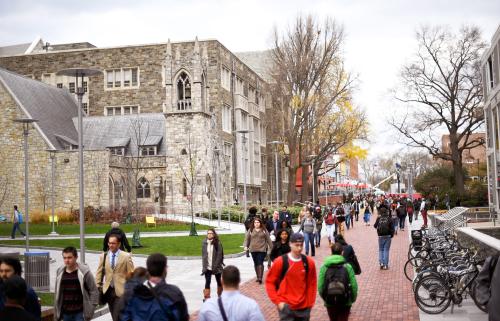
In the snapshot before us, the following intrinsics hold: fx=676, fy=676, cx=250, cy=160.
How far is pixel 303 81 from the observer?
51.6 metres

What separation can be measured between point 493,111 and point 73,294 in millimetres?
39823

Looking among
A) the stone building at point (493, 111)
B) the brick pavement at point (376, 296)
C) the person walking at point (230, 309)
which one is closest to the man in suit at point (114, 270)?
the brick pavement at point (376, 296)

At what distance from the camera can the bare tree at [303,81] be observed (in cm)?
5162

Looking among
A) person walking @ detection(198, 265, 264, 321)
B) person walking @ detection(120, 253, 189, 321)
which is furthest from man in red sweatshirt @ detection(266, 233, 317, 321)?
person walking @ detection(198, 265, 264, 321)

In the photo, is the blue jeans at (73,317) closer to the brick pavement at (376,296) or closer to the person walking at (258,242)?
the brick pavement at (376,296)

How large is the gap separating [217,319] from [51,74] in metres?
61.1

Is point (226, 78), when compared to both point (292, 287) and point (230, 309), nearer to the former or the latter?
point (292, 287)

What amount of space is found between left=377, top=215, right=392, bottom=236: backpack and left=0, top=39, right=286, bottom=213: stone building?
2889cm

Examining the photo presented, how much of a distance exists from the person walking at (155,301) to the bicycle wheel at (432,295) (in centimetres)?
721

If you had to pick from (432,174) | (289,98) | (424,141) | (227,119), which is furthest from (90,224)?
(432,174)

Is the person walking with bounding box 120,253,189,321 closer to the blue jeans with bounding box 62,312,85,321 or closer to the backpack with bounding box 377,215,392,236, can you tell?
the blue jeans with bounding box 62,312,85,321

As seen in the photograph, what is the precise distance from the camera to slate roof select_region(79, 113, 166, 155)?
5559cm

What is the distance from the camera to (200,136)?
2072 inches

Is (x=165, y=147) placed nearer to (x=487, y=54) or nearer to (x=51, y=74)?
(x=51, y=74)
